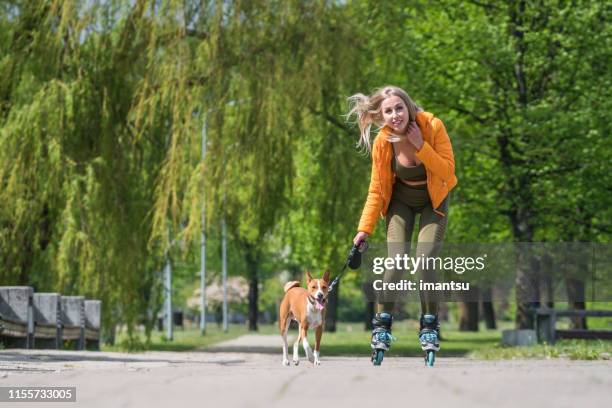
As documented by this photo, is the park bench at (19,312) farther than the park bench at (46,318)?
No

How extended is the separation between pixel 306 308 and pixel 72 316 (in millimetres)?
9692

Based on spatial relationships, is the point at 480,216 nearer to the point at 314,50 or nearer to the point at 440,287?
the point at 314,50

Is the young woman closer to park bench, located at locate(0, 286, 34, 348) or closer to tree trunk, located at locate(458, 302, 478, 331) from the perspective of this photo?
park bench, located at locate(0, 286, 34, 348)

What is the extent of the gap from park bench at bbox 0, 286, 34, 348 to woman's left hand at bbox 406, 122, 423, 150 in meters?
9.64

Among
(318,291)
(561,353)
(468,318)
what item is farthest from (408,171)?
(468,318)

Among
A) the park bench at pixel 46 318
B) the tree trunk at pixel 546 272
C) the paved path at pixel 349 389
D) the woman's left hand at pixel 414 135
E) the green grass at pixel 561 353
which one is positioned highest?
the woman's left hand at pixel 414 135

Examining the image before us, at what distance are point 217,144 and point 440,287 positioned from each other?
11.4 metres

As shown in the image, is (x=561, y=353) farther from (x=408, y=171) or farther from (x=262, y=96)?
(x=408, y=171)

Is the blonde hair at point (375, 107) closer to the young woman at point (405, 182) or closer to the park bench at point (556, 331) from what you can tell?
the young woman at point (405, 182)

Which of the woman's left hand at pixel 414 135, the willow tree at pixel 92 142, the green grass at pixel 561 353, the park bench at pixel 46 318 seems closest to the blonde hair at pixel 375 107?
the woman's left hand at pixel 414 135

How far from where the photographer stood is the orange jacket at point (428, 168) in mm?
7738

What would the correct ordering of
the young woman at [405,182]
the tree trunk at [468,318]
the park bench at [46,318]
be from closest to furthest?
the young woman at [405,182]
the park bench at [46,318]
the tree trunk at [468,318]

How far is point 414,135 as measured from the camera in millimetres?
7715

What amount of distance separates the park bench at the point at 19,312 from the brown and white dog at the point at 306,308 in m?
7.17
